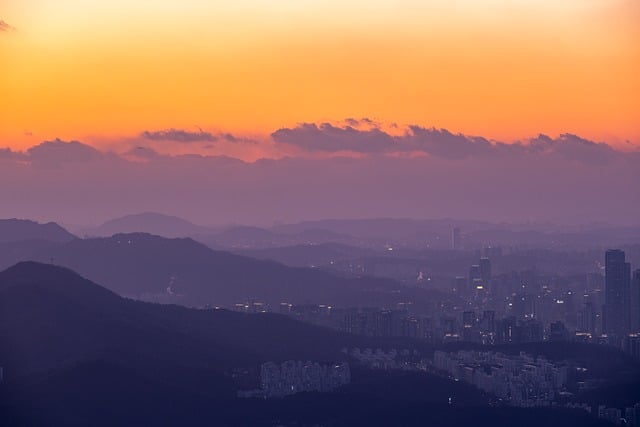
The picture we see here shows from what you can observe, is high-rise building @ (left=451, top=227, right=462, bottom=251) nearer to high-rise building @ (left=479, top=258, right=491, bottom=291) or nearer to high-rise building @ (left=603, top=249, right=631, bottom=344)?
high-rise building @ (left=479, top=258, right=491, bottom=291)

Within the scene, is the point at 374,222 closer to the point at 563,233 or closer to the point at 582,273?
the point at 563,233

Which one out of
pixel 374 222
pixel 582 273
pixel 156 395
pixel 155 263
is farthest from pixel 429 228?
pixel 156 395

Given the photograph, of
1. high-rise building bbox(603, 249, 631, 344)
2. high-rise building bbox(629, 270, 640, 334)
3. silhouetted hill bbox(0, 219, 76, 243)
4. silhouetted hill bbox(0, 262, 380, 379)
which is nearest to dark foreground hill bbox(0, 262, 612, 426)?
silhouetted hill bbox(0, 262, 380, 379)

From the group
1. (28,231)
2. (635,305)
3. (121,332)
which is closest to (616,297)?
(635,305)

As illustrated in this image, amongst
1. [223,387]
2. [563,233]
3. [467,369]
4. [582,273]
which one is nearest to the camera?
[223,387]

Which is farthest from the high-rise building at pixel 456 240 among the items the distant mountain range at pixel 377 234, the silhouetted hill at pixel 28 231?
the silhouetted hill at pixel 28 231

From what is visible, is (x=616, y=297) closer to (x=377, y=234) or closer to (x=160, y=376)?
(x=160, y=376)
